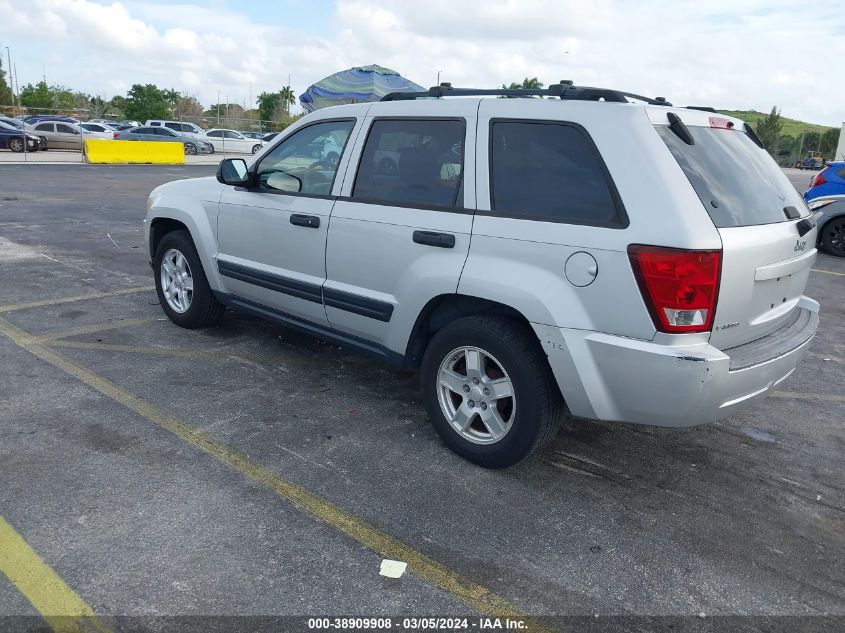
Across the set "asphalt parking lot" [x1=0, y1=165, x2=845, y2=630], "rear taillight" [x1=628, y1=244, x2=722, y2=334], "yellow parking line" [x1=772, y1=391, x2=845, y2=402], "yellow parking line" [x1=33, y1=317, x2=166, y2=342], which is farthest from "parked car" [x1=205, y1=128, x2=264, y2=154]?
"rear taillight" [x1=628, y1=244, x2=722, y2=334]

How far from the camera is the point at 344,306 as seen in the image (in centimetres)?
423

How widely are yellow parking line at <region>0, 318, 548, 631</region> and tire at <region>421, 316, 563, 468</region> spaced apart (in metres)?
0.82

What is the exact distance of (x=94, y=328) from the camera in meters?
5.76

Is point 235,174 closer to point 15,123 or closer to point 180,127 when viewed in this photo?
point 15,123

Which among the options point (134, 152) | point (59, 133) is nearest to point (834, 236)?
point (134, 152)

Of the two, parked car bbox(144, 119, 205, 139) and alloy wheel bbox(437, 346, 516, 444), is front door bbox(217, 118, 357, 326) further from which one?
parked car bbox(144, 119, 205, 139)

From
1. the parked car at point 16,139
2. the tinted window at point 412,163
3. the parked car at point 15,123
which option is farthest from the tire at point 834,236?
the parked car at point 15,123

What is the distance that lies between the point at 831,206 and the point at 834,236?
21.6 inches

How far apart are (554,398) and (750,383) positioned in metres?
0.91

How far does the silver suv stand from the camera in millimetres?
3006

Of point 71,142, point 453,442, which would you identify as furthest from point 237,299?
point 71,142

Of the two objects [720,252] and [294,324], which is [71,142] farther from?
[720,252]

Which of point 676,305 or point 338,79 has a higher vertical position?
point 338,79

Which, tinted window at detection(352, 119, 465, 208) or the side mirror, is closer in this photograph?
tinted window at detection(352, 119, 465, 208)
